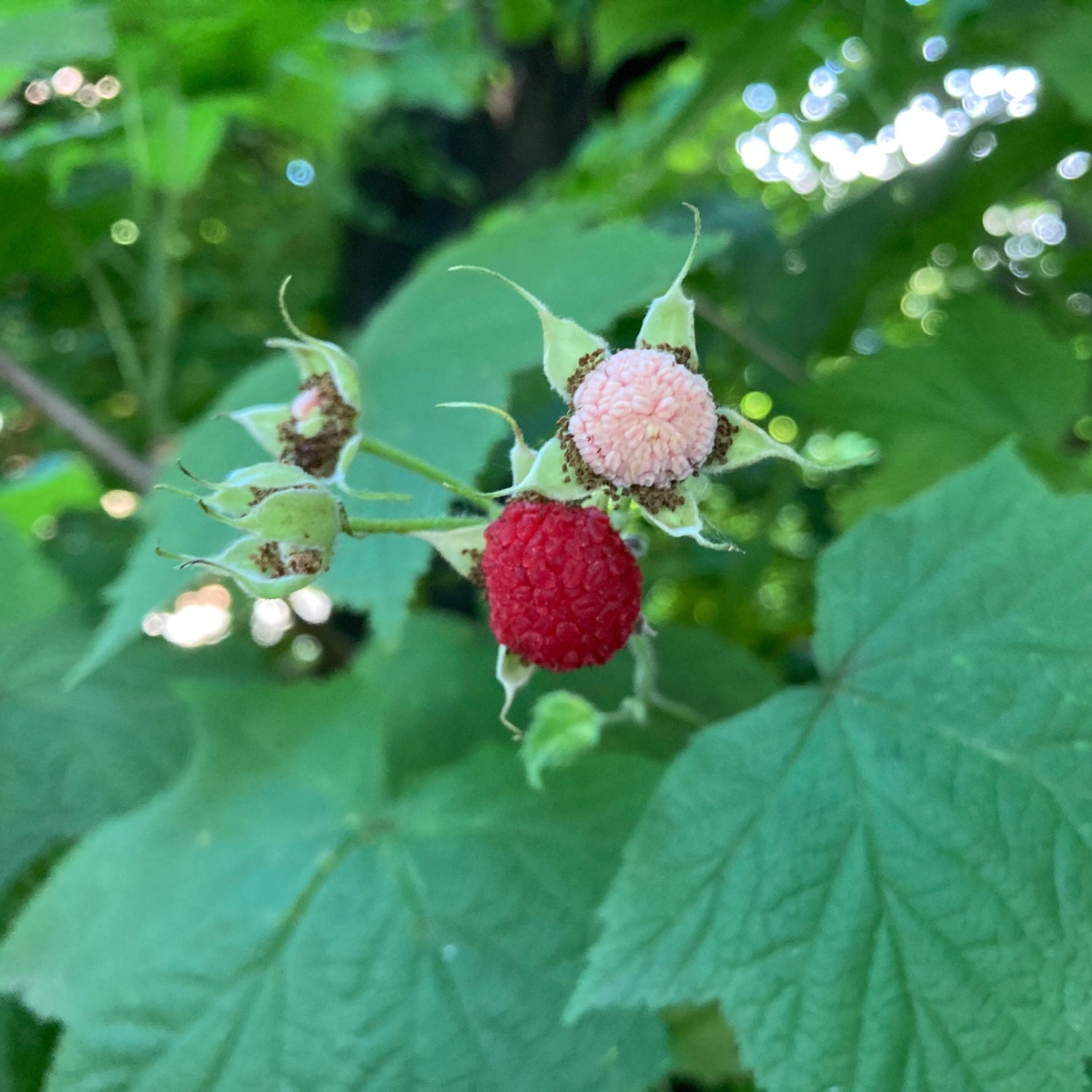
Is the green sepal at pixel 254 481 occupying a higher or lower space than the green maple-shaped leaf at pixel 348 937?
higher

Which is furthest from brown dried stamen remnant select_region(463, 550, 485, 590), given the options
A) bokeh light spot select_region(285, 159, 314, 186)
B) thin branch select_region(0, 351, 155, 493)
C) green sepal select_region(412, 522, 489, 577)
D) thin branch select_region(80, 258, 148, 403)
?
bokeh light spot select_region(285, 159, 314, 186)

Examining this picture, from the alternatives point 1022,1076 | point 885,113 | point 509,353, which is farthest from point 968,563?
point 885,113

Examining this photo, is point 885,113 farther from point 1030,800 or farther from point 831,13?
point 1030,800

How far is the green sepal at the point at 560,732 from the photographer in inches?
20.4

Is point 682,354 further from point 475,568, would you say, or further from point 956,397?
point 956,397

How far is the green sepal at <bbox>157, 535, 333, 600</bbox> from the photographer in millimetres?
407

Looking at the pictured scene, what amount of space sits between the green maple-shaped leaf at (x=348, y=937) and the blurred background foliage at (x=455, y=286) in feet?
0.40

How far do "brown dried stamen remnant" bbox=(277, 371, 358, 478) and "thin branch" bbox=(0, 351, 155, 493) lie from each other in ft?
1.96

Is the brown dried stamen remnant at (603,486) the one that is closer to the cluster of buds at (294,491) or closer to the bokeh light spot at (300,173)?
the cluster of buds at (294,491)

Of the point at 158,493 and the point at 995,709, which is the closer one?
the point at 995,709

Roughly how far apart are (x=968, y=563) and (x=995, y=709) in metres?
0.10

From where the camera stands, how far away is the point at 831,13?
1197mm

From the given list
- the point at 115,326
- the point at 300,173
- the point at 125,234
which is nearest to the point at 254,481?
the point at 115,326

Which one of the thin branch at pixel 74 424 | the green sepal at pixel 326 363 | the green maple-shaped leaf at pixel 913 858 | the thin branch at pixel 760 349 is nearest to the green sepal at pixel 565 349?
the green sepal at pixel 326 363
